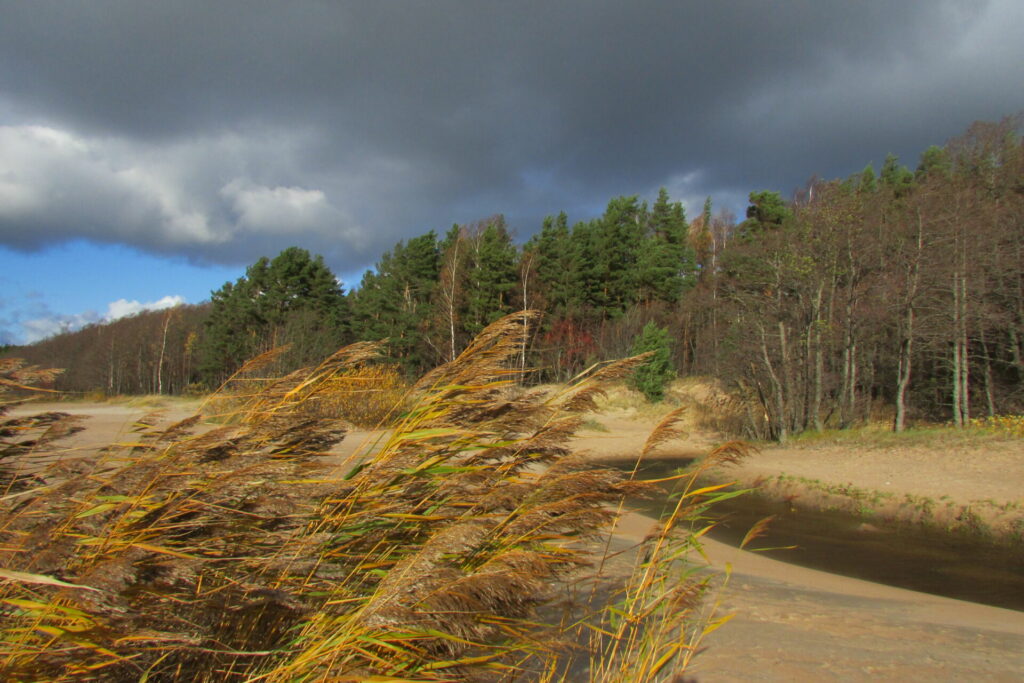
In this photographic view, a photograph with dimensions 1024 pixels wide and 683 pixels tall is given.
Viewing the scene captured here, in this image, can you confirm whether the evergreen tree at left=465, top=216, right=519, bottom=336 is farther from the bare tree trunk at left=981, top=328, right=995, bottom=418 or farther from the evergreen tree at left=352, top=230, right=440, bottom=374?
the bare tree trunk at left=981, top=328, right=995, bottom=418

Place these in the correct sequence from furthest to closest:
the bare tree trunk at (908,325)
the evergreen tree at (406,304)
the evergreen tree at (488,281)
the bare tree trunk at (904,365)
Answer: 1. the evergreen tree at (406,304)
2. the evergreen tree at (488,281)
3. the bare tree trunk at (904,365)
4. the bare tree trunk at (908,325)

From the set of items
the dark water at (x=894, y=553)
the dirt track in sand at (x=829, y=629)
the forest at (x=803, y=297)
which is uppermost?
A: the forest at (x=803, y=297)

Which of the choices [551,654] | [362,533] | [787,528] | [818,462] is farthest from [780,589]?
[818,462]

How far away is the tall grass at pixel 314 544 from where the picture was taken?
1.54 m

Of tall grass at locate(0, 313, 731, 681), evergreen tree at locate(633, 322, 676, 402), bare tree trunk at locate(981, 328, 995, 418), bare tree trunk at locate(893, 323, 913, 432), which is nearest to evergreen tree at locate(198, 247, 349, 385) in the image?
evergreen tree at locate(633, 322, 676, 402)

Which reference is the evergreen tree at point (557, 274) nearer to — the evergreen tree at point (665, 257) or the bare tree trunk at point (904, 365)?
the evergreen tree at point (665, 257)

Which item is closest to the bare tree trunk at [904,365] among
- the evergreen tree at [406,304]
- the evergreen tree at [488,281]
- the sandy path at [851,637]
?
the sandy path at [851,637]

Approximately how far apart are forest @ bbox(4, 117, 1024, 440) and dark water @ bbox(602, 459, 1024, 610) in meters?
5.02

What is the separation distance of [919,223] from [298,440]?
75.6 feet

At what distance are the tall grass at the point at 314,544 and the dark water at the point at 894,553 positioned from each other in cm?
588

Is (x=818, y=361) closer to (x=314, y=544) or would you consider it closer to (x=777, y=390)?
(x=777, y=390)

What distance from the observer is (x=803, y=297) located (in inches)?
750

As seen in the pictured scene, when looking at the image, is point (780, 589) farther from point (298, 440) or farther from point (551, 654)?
point (298, 440)

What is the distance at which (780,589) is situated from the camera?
6602 mm
